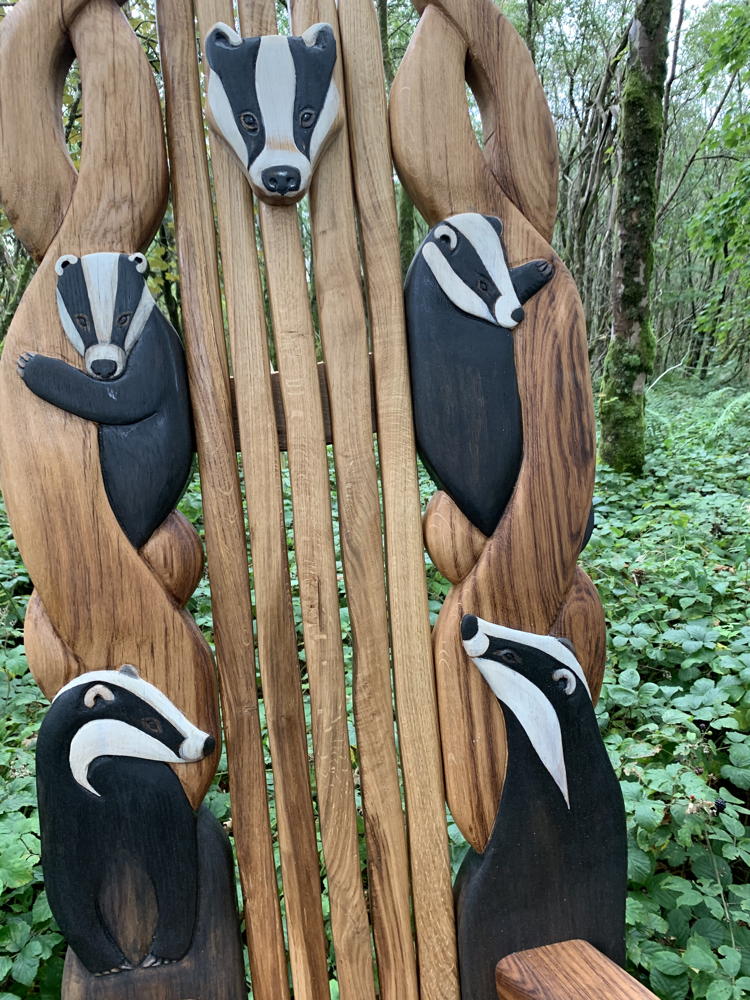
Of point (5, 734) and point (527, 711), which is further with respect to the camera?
point (5, 734)

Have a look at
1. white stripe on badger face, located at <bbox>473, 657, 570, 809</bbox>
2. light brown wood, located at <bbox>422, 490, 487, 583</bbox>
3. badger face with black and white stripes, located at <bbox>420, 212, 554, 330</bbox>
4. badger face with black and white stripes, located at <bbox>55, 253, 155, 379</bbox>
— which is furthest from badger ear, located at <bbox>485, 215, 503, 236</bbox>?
white stripe on badger face, located at <bbox>473, 657, 570, 809</bbox>

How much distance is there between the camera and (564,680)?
2.91ft

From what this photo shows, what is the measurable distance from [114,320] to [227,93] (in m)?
0.33

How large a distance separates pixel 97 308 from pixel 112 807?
2.07 feet

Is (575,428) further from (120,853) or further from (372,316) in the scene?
(120,853)

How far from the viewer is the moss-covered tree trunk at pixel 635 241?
3.52m

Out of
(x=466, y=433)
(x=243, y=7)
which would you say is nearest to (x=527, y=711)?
(x=466, y=433)

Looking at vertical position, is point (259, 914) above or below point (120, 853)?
below

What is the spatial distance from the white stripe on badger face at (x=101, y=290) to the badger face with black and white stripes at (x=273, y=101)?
0.72ft

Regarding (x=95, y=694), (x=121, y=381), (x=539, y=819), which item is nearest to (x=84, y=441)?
(x=121, y=381)

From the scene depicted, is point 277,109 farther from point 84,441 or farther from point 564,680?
point 564,680

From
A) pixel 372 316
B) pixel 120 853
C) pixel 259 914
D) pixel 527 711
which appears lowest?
pixel 259 914

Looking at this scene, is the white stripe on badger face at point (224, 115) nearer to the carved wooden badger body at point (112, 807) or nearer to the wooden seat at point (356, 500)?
the wooden seat at point (356, 500)

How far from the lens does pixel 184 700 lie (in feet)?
2.74
